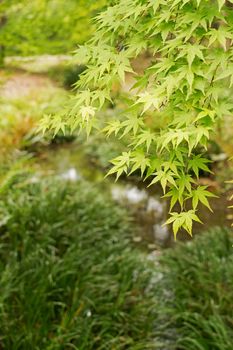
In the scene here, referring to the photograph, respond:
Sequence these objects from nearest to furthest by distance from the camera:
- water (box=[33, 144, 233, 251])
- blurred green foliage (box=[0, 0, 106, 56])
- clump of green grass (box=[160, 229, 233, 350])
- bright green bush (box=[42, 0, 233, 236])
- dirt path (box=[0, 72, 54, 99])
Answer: bright green bush (box=[42, 0, 233, 236])
clump of green grass (box=[160, 229, 233, 350])
blurred green foliage (box=[0, 0, 106, 56])
water (box=[33, 144, 233, 251])
dirt path (box=[0, 72, 54, 99])

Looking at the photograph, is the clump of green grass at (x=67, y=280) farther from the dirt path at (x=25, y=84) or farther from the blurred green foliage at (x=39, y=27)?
the dirt path at (x=25, y=84)

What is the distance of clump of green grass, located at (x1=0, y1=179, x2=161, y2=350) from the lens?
A: 14.8ft

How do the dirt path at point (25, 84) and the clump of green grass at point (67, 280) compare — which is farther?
the dirt path at point (25, 84)

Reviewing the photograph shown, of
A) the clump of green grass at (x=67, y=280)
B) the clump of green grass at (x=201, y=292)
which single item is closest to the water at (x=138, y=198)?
the clump of green grass at (x=67, y=280)

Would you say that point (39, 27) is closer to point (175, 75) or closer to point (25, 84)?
point (175, 75)

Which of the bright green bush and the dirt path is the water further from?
the bright green bush

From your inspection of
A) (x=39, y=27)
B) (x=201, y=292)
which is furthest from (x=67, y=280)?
(x=39, y=27)

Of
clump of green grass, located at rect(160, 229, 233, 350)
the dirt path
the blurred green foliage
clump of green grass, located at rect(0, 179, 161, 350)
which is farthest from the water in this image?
the dirt path

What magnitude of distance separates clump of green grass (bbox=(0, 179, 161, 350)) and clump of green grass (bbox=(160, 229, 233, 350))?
0.24 m

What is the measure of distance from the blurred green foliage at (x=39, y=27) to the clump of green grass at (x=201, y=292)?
2.66m

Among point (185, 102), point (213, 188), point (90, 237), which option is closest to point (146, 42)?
point (185, 102)

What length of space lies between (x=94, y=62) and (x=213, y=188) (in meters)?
6.68

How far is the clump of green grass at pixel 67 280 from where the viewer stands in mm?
4520

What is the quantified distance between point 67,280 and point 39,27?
9.88 feet
